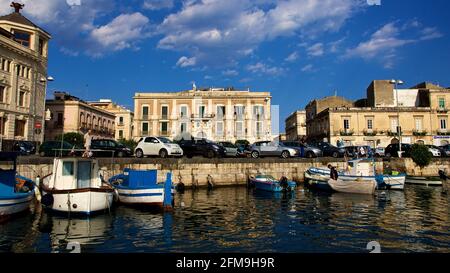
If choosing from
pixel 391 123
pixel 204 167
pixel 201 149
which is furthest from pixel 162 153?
pixel 391 123

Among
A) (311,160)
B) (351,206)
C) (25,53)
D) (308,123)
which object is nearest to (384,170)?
(311,160)

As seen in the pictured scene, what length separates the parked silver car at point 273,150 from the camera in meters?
28.5

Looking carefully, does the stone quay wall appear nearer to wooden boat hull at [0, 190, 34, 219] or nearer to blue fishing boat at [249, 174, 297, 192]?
blue fishing boat at [249, 174, 297, 192]

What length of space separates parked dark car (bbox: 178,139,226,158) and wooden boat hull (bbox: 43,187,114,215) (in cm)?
1314

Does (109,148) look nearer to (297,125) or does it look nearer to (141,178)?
(141,178)

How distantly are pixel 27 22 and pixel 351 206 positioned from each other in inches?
1854

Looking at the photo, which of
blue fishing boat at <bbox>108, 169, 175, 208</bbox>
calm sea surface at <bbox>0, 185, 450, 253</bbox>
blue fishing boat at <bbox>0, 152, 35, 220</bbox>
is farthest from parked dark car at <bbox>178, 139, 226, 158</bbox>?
blue fishing boat at <bbox>0, 152, 35, 220</bbox>

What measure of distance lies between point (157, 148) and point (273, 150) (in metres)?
10.9

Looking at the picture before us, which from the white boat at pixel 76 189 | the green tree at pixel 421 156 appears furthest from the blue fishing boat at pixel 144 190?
the green tree at pixel 421 156

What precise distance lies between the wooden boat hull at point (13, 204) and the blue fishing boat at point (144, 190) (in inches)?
172

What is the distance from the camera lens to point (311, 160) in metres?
28.2

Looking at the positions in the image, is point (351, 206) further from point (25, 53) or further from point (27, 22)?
point (27, 22)

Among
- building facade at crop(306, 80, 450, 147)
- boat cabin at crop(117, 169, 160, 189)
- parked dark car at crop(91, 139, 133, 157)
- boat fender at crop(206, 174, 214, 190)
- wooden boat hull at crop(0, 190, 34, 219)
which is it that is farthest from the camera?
building facade at crop(306, 80, 450, 147)

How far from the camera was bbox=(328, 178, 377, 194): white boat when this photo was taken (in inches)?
847
